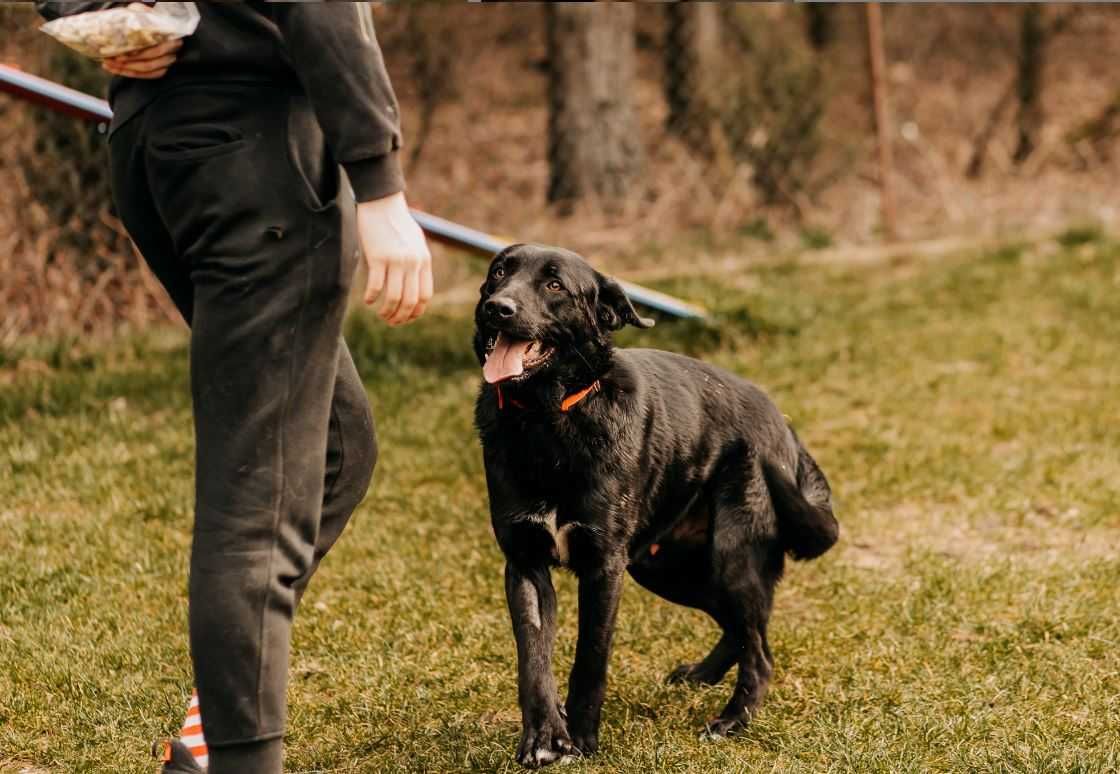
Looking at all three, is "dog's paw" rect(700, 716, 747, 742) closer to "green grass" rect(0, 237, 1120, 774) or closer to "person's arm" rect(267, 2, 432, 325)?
"green grass" rect(0, 237, 1120, 774)

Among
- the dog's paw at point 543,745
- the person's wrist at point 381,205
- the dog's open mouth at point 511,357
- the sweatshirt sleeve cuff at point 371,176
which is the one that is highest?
the sweatshirt sleeve cuff at point 371,176

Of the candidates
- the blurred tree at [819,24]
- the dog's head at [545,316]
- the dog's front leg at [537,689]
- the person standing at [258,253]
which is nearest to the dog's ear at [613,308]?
the dog's head at [545,316]

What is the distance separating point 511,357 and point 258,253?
3.53 ft

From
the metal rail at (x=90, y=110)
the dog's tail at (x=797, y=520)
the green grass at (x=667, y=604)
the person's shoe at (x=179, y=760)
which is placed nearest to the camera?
the person's shoe at (x=179, y=760)

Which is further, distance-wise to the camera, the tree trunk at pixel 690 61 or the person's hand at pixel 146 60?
the tree trunk at pixel 690 61

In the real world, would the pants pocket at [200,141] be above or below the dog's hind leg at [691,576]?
above

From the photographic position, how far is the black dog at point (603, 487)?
10.7 feet

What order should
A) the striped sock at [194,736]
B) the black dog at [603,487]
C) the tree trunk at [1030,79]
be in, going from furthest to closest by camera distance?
the tree trunk at [1030,79] < the black dog at [603,487] < the striped sock at [194,736]

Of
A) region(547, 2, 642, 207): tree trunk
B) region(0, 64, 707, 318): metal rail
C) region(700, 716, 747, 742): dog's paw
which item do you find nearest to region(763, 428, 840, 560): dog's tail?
region(700, 716, 747, 742): dog's paw

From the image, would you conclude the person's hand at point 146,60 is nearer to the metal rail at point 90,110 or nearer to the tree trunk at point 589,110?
the metal rail at point 90,110

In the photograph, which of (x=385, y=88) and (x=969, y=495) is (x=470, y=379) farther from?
(x=385, y=88)

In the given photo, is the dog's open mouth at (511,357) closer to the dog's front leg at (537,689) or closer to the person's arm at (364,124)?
the dog's front leg at (537,689)

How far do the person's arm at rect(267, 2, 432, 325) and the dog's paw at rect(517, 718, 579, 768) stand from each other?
124 cm

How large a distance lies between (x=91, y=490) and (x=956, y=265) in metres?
5.29
